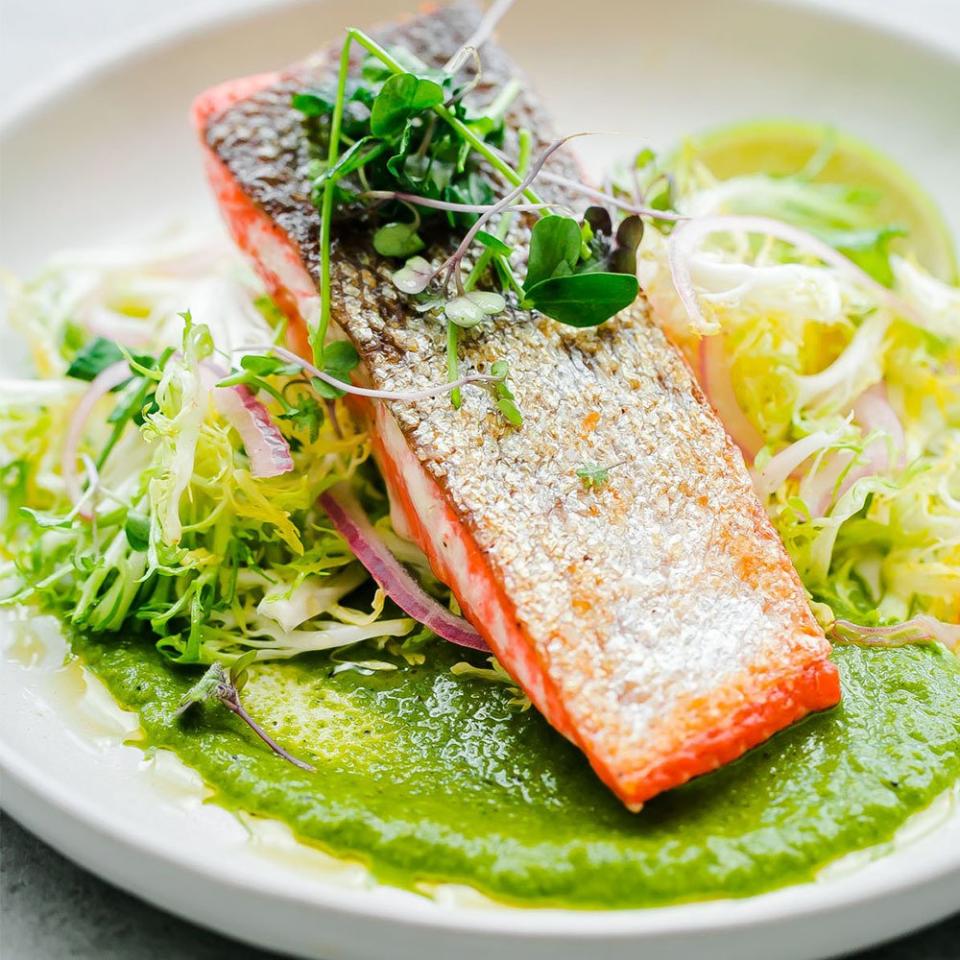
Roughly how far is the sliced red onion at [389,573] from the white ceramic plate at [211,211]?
0.84 meters

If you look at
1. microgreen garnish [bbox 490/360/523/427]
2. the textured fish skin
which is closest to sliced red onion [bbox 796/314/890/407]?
the textured fish skin


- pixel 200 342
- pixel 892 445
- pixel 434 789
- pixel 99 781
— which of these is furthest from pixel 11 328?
pixel 892 445

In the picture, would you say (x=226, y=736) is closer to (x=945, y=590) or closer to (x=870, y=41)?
(x=945, y=590)

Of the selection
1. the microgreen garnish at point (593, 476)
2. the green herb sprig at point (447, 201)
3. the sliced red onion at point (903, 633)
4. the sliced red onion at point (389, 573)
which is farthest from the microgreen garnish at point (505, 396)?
the sliced red onion at point (903, 633)

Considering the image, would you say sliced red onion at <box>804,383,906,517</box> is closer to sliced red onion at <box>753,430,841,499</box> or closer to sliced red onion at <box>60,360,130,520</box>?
sliced red onion at <box>753,430,841,499</box>

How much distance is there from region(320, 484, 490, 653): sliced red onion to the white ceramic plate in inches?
33.1

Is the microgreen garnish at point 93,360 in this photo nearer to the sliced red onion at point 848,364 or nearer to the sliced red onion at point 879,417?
the sliced red onion at point 848,364

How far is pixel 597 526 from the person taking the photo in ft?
10.8

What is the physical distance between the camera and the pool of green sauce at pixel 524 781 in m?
2.89

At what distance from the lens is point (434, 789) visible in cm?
323

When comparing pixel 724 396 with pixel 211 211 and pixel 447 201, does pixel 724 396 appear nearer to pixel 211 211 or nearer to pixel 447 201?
pixel 447 201

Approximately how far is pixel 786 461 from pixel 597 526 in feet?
2.88

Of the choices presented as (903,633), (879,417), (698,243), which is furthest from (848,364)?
(903,633)

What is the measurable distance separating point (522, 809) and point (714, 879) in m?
0.56
